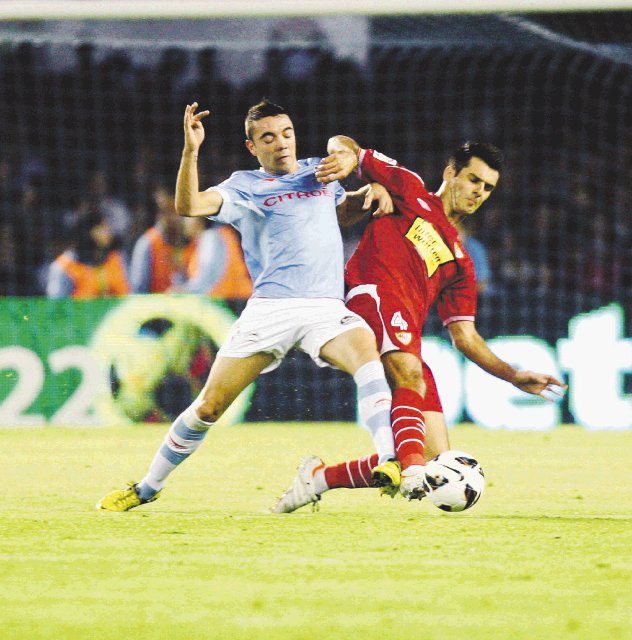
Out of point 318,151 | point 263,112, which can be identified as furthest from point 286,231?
point 318,151

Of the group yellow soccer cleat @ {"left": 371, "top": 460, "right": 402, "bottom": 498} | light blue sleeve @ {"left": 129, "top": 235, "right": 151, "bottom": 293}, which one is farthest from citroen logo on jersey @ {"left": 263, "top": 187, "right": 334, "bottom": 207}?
light blue sleeve @ {"left": 129, "top": 235, "right": 151, "bottom": 293}

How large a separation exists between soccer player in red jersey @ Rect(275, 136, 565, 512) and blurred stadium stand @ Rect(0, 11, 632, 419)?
4.42m

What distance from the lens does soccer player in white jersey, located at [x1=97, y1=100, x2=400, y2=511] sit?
5.89 m

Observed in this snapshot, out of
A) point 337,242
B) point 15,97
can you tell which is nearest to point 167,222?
point 15,97

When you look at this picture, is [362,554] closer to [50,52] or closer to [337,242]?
[337,242]

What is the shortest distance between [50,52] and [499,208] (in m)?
4.83

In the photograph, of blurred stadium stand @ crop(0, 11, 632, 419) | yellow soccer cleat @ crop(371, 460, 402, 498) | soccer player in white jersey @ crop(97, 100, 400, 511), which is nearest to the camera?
yellow soccer cleat @ crop(371, 460, 402, 498)

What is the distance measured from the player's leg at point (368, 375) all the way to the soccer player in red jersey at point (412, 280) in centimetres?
18

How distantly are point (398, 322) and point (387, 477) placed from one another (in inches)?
37.8

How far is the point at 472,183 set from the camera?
256 inches

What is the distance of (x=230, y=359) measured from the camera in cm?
596

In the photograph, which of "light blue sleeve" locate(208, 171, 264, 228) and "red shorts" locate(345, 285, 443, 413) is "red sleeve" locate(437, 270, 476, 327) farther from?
"light blue sleeve" locate(208, 171, 264, 228)

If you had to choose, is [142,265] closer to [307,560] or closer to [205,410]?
[205,410]

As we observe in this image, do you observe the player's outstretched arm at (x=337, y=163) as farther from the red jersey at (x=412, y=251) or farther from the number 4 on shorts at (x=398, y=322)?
the number 4 on shorts at (x=398, y=322)
